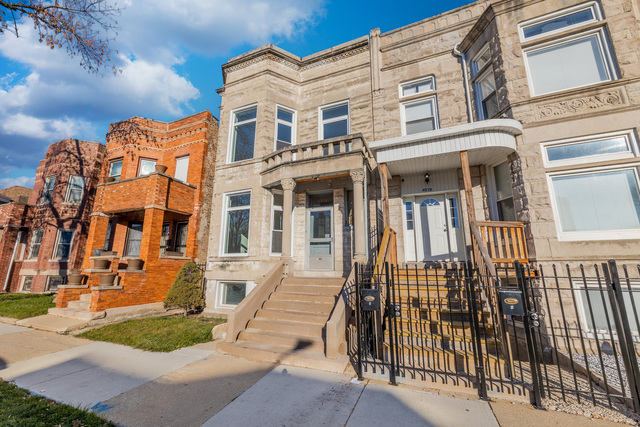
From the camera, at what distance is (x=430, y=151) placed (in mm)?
7262

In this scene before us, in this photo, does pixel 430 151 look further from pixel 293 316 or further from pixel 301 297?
pixel 293 316

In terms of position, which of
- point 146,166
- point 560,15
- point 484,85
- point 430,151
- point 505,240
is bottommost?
point 505,240

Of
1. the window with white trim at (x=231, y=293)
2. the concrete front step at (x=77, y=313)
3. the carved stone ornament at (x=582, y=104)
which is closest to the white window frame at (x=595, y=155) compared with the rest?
the carved stone ornament at (x=582, y=104)

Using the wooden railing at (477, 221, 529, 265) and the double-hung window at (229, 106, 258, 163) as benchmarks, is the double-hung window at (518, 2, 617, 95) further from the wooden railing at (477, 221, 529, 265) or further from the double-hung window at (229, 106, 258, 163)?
the double-hung window at (229, 106, 258, 163)

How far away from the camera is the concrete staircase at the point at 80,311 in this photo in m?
8.12

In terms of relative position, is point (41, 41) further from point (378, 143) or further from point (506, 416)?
point (506, 416)

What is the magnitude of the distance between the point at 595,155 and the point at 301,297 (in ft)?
25.2

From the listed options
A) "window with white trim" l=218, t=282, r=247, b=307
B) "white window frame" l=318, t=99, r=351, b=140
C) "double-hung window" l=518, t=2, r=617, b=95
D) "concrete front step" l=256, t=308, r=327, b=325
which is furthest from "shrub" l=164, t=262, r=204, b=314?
"double-hung window" l=518, t=2, r=617, b=95

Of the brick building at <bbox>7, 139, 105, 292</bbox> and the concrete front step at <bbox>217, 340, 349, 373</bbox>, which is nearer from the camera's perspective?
the concrete front step at <bbox>217, 340, 349, 373</bbox>

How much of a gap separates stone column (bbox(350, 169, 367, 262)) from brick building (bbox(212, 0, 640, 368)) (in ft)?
0.21

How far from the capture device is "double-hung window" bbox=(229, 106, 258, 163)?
11141 millimetres

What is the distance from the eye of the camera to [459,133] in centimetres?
692

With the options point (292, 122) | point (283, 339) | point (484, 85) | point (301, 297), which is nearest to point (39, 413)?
point (283, 339)

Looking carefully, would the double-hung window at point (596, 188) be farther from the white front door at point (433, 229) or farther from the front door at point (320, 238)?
the front door at point (320, 238)
